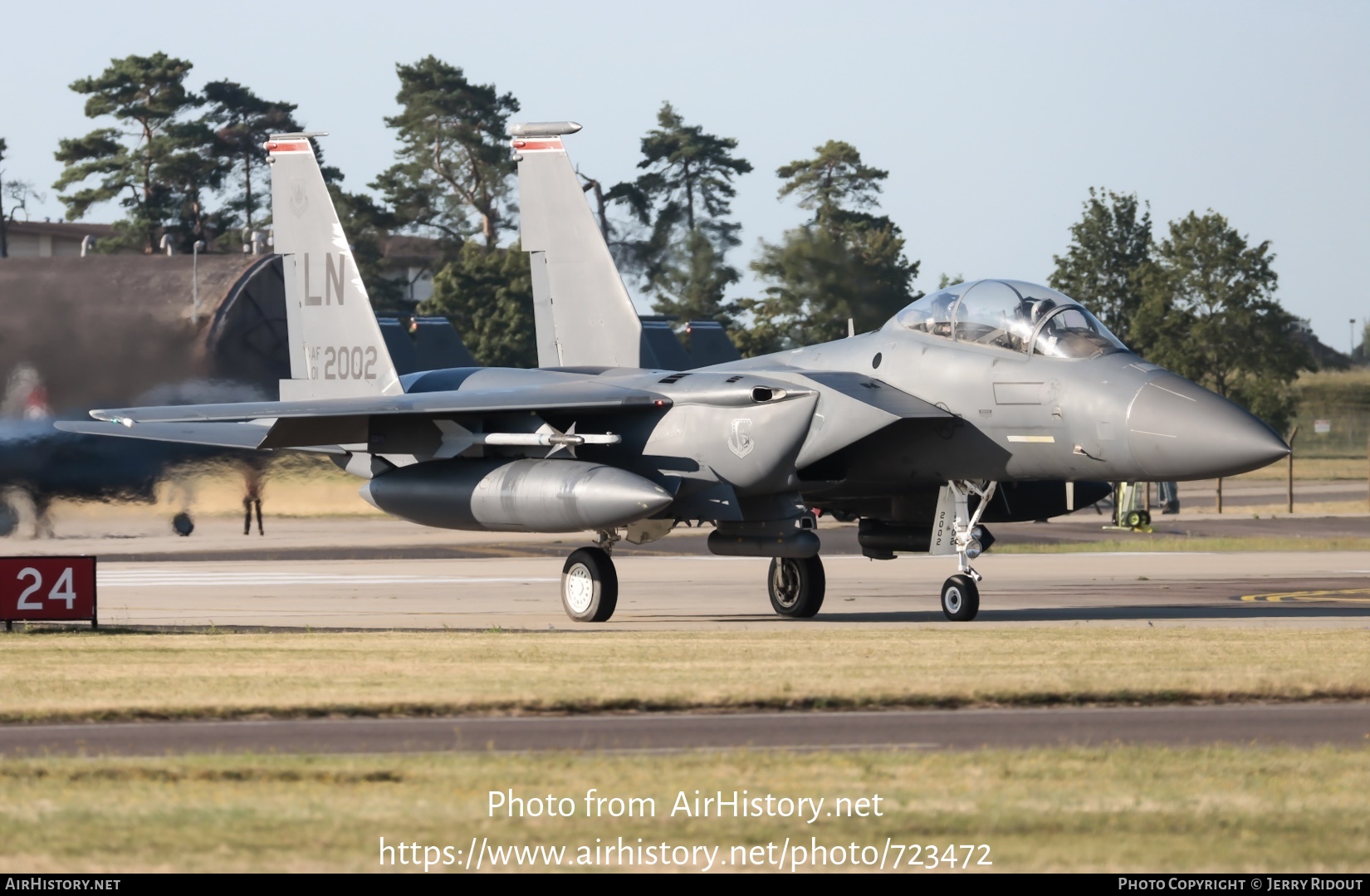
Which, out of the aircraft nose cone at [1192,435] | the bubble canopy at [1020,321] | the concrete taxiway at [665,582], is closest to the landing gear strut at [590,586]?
the concrete taxiway at [665,582]

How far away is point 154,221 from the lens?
7319 cm

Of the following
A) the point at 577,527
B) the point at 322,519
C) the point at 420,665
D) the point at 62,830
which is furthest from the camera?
the point at 322,519

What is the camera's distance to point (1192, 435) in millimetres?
15953

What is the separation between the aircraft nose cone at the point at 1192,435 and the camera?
51.7 feet

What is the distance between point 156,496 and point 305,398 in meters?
10.6

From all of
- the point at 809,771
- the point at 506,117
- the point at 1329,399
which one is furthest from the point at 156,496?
the point at 1329,399

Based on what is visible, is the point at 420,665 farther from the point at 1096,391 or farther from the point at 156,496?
the point at 156,496

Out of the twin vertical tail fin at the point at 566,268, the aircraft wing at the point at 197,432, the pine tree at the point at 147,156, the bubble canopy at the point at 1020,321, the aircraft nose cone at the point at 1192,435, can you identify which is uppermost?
the pine tree at the point at 147,156

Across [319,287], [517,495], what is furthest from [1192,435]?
[319,287]

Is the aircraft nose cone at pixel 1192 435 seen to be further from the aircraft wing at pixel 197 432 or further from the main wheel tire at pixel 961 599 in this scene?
the aircraft wing at pixel 197 432

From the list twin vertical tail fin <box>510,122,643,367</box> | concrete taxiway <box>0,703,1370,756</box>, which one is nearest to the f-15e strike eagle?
twin vertical tail fin <box>510,122,643,367</box>

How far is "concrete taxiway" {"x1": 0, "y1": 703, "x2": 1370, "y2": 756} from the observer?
9391mm

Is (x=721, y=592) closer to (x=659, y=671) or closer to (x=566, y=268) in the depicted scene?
(x=566, y=268)

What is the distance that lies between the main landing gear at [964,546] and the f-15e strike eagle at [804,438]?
3 centimetres
